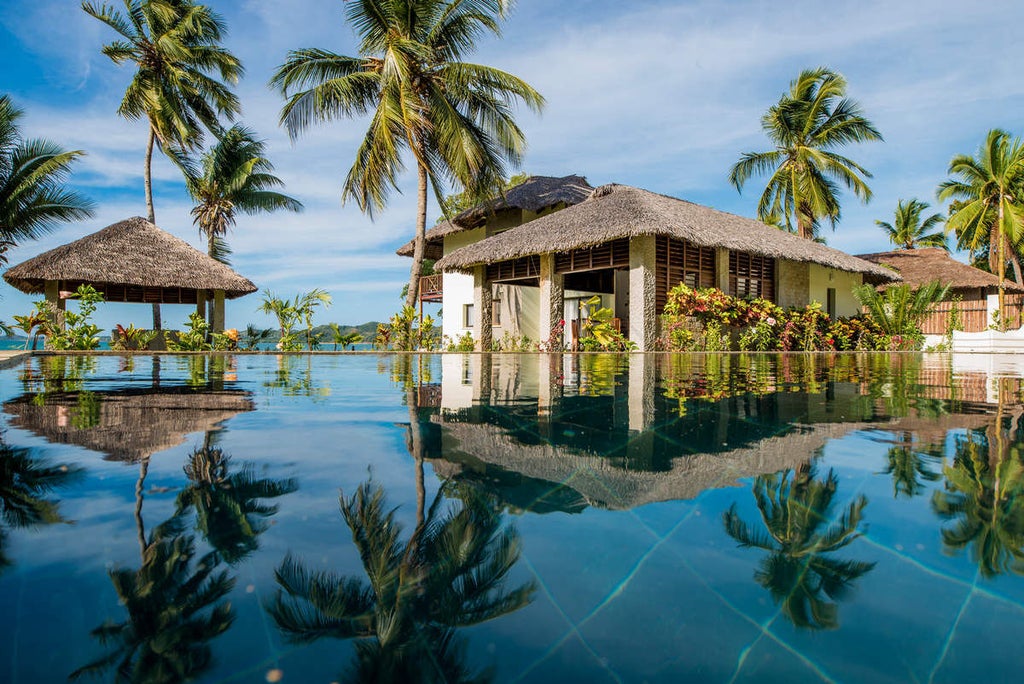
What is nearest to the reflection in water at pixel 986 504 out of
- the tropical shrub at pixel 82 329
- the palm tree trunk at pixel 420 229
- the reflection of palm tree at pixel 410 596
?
the reflection of palm tree at pixel 410 596

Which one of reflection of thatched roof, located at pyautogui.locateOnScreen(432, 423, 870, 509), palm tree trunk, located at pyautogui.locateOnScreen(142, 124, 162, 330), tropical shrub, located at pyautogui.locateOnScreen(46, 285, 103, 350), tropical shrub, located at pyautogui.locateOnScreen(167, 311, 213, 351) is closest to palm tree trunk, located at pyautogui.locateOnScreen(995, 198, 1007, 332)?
tropical shrub, located at pyautogui.locateOnScreen(167, 311, 213, 351)

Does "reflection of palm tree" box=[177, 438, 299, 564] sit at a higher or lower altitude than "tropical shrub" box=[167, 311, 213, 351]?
lower

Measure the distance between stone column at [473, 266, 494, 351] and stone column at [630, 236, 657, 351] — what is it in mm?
5416

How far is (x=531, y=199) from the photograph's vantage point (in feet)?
65.2

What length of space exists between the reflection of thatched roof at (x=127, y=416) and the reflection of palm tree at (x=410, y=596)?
110 cm

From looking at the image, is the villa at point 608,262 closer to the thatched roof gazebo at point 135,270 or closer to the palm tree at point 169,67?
the thatched roof gazebo at point 135,270

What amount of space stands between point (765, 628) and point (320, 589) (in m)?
0.62

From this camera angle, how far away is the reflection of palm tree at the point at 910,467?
138cm

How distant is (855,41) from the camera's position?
13.3 metres

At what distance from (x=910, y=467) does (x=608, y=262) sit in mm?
13773

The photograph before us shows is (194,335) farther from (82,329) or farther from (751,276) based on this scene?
(751,276)

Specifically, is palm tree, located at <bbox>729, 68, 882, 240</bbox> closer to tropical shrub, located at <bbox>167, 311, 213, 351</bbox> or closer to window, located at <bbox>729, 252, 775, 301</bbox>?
window, located at <bbox>729, 252, 775, 301</bbox>

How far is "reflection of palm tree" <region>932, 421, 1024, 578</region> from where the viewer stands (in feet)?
3.33

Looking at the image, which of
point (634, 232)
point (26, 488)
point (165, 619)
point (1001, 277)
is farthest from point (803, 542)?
point (1001, 277)
